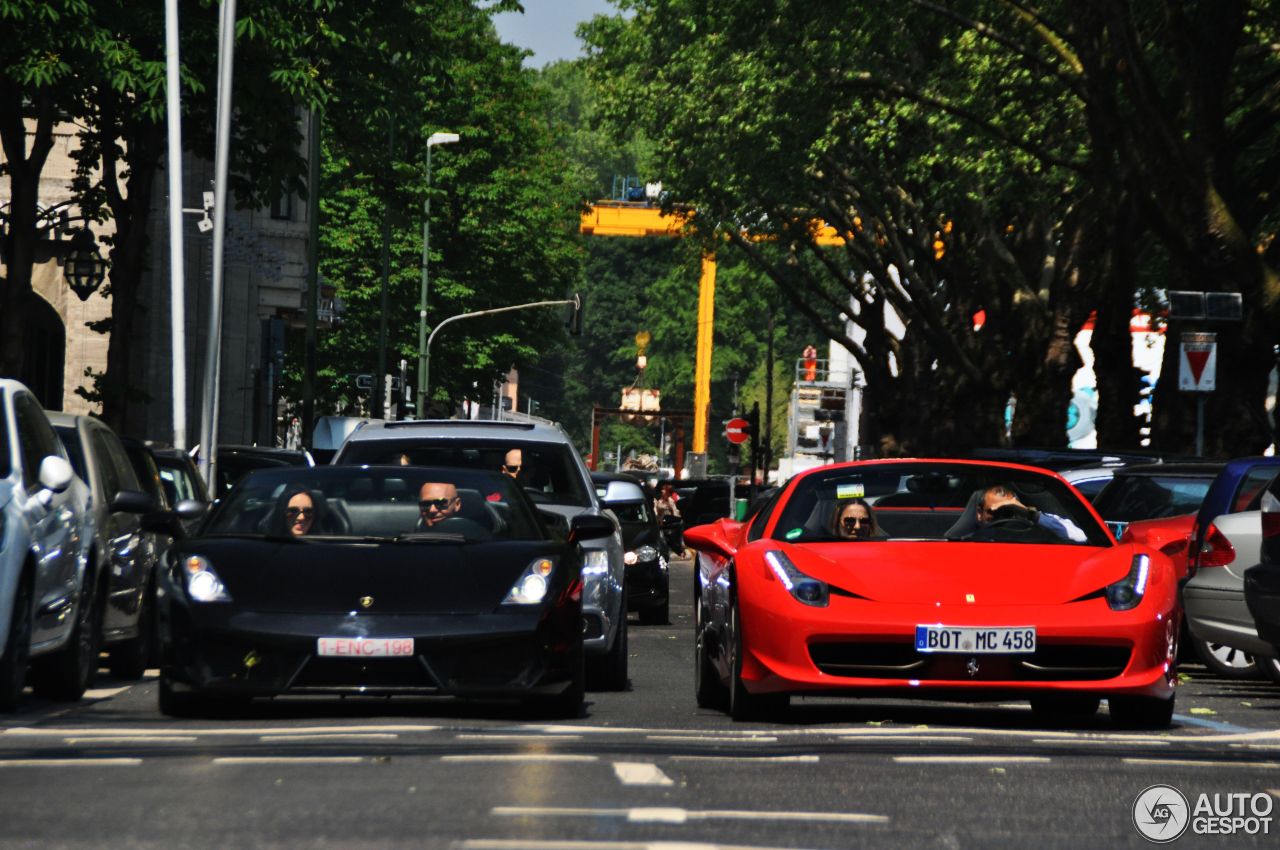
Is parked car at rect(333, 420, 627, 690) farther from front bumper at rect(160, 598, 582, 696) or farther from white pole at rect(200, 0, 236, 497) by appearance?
white pole at rect(200, 0, 236, 497)

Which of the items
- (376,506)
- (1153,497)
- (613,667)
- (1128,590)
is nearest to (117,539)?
(376,506)

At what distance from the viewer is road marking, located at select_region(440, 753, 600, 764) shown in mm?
9156

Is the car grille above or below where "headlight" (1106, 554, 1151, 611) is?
below

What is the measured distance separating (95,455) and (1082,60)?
15173 millimetres

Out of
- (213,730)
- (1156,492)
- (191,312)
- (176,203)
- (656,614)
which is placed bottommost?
(656,614)

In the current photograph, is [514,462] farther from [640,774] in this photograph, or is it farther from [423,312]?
[423,312]

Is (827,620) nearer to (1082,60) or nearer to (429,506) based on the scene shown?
(429,506)

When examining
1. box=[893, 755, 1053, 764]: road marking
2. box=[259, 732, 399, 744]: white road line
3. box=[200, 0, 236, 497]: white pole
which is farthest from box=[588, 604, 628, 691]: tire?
box=[200, 0, 236, 497]: white pole

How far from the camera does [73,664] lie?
1285cm

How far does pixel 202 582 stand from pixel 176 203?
682 inches

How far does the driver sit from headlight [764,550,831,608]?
1.19 m

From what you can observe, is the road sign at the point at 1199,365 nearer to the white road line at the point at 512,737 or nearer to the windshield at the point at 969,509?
the windshield at the point at 969,509

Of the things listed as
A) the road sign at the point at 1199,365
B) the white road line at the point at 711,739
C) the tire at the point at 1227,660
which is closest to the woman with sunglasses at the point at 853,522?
the white road line at the point at 711,739

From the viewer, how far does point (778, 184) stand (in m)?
42.9
